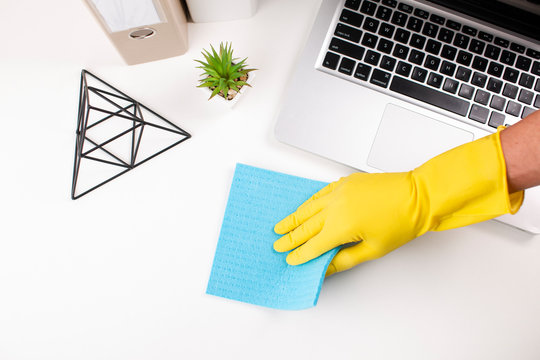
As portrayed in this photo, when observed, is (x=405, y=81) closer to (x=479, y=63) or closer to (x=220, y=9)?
(x=479, y=63)

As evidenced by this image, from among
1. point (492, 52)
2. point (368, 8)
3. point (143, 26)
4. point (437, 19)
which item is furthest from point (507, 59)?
point (143, 26)

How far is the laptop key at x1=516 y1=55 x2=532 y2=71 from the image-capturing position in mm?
594

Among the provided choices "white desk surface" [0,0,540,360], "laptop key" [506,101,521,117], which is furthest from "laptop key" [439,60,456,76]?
"white desk surface" [0,0,540,360]

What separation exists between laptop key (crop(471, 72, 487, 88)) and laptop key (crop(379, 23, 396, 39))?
150 millimetres

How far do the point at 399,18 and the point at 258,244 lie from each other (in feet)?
1.41

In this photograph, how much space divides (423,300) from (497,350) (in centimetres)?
14

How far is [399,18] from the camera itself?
1.96ft

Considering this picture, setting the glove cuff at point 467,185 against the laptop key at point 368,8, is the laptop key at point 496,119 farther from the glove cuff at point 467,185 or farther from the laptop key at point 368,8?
the laptop key at point 368,8

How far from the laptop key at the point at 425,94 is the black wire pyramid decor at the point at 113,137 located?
349 mm

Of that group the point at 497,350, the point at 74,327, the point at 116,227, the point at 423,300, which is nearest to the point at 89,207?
the point at 116,227

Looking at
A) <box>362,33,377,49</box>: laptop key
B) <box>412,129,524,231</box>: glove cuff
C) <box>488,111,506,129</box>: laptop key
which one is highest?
<box>362,33,377,49</box>: laptop key

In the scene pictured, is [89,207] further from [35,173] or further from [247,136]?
[247,136]

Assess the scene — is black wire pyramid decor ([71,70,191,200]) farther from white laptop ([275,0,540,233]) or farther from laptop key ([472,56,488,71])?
laptop key ([472,56,488,71])

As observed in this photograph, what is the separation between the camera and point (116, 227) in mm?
594
